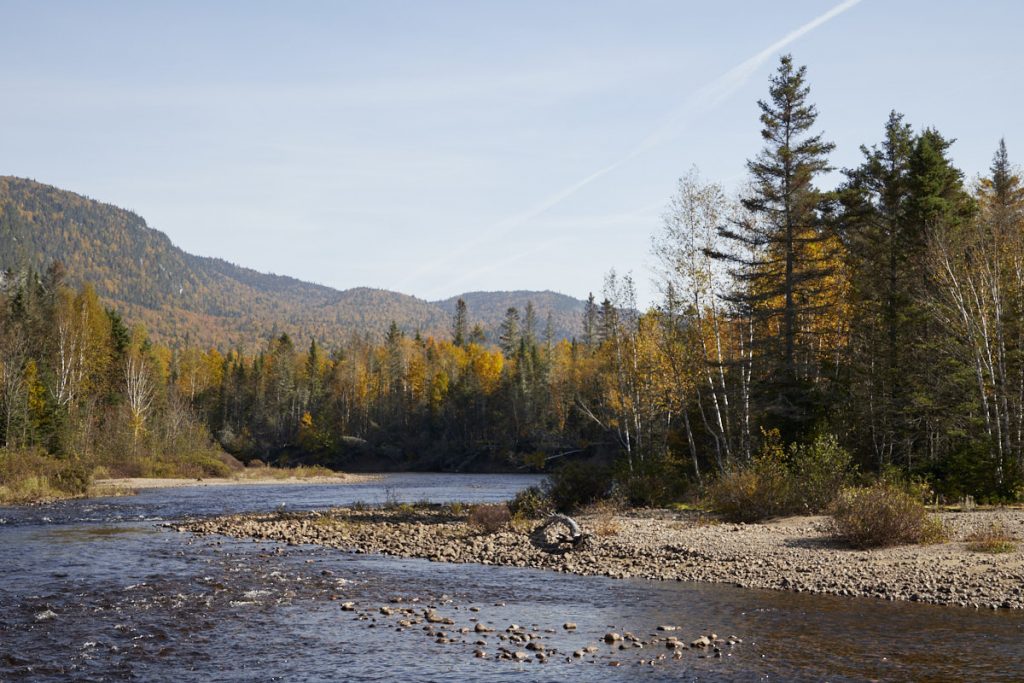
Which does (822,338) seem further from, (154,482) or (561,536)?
(154,482)

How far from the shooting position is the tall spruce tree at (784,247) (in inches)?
1329

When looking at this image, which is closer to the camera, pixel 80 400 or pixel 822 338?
pixel 822 338

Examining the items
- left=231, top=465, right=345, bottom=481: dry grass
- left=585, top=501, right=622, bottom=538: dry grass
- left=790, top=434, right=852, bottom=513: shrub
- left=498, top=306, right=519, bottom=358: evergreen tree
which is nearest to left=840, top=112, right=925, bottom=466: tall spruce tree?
left=790, top=434, right=852, bottom=513: shrub

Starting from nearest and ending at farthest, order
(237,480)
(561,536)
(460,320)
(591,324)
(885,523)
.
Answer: (885,523) → (561,536) → (237,480) → (591,324) → (460,320)

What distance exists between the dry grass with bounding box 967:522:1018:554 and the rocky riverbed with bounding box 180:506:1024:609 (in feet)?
0.67

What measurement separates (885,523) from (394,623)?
12743 mm

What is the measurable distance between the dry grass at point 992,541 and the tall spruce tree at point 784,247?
1232cm

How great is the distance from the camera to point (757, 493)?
26.9m

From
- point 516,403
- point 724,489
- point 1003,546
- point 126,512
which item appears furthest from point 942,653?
point 516,403

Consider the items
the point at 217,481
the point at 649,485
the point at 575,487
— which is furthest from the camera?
the point at 217,481

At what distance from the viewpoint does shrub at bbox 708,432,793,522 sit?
26875 mm

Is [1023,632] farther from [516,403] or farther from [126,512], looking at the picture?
[516,403]

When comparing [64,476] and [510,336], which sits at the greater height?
[510,336]

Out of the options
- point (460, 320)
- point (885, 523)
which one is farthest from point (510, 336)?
point (885, 523)
